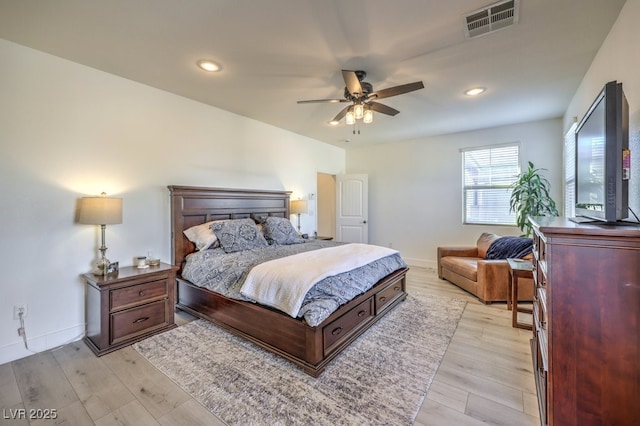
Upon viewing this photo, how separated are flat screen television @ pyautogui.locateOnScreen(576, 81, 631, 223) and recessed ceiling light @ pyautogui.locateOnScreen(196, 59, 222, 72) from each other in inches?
114

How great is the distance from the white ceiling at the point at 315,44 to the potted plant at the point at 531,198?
3.80ft

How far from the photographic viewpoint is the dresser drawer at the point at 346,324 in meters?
2.24

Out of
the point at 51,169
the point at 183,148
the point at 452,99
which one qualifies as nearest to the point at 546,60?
the point at 452,99

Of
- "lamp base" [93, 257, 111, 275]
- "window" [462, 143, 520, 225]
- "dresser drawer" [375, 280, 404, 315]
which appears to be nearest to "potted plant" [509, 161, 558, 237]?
"window" [462, 143, 520, 225]

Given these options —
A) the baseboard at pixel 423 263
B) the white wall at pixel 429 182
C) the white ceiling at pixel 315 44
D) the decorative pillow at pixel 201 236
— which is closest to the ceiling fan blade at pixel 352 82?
the white ceiling at pixel 315 44

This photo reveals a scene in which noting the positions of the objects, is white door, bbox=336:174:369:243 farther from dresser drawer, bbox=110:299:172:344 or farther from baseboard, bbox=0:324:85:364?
baseboard, bbox=0:324:85:364

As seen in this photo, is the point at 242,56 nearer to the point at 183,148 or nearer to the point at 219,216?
the point at 183,148

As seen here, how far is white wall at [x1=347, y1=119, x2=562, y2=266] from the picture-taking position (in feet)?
14.7

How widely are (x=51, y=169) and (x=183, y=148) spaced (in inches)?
51.8

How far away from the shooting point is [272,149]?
15.7 feet

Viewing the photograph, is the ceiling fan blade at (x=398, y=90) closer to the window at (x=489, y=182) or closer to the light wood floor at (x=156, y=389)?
the light wood floor at (x=156, y=389)

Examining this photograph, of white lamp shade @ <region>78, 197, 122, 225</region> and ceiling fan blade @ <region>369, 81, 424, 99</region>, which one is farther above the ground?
ceiling fan blade @ <region>369, 81, 424, 99</region>

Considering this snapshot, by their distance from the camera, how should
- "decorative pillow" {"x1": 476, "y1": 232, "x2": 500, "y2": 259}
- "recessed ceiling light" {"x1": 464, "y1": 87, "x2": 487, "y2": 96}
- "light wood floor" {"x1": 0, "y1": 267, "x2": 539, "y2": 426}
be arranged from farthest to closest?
"decorative pillow" {"x1": 476, "y1": 232, "x2": 500, "y2": 259}, "recessed ceiling light" {"x1": 464, "y1": 87, "x2": 487, "y2": 96}, "light wood floor" {"x1": 0, "y1": 267, "x2": 539, "y2": 426}

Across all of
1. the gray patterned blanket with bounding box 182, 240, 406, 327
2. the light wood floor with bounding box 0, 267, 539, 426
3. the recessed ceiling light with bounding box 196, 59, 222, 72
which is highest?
the recessed ceiling light with bounding box 196, 59, 222, 72
